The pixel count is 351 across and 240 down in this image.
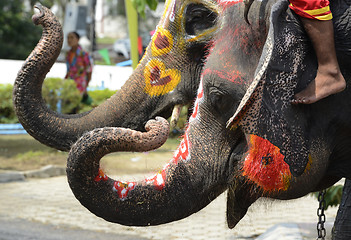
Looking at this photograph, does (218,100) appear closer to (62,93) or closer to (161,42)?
(161,42)

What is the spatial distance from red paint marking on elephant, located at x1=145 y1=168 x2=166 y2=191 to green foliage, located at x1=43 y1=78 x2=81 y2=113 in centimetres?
792

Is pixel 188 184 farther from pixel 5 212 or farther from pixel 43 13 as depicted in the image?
pixel 5 212

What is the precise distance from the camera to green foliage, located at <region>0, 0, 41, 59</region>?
19734 millimetres

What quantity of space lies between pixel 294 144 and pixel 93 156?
666mm

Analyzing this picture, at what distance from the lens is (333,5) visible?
86.4 inches

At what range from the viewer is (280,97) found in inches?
81.2

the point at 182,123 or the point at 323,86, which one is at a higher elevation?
the point at 323,86

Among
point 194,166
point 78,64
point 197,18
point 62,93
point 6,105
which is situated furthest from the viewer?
point 62,93

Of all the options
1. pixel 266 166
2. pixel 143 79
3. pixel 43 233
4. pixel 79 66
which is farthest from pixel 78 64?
pixel 266 166

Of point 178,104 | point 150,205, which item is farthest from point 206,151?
point 178,104

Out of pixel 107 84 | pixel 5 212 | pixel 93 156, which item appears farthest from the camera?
pixel 107 84

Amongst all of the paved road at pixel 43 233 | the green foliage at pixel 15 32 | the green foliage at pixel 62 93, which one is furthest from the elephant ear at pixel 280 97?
the green foliage at pixel 15 32

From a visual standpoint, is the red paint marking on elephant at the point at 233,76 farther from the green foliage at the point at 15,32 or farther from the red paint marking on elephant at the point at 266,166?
the green foliage at the point at 15,32

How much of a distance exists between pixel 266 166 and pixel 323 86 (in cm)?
33
